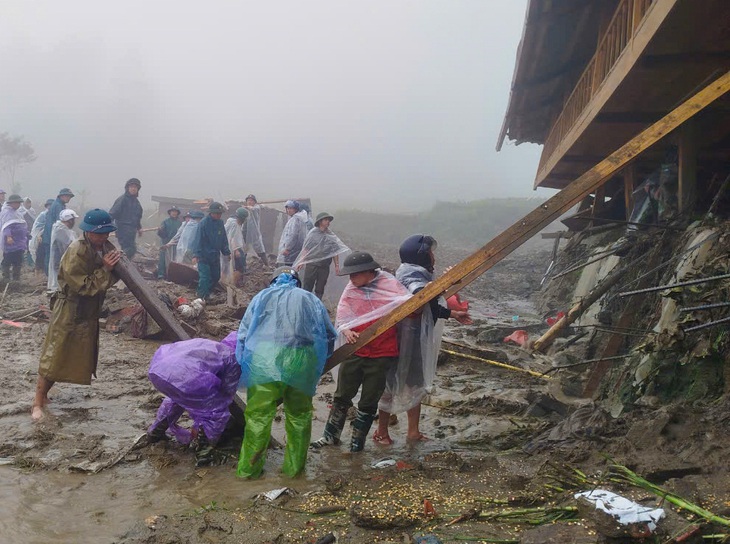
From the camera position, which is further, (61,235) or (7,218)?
(7,218)

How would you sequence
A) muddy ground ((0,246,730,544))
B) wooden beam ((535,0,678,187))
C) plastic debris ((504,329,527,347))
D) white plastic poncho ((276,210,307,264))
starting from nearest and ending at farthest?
muddy ground ((0,246,730,544))
wooden beam ((535,0,678,187))
plastic debris ((504,329,527,347))
white plastic poncho ((276,210,307,264))

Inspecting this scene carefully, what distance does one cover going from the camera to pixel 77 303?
187 inches

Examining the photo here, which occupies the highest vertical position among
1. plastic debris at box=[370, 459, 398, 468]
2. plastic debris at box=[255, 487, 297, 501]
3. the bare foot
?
plastic debris at box=[255, 487, 297, 501]

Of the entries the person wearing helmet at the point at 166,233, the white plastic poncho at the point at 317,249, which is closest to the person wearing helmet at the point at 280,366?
the white plastic poncho at the point at 317,249

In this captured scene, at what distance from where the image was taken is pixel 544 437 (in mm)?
4078

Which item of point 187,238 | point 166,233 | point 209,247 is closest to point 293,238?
point 209,247

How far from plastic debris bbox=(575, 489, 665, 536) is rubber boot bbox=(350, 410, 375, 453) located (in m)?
1.99

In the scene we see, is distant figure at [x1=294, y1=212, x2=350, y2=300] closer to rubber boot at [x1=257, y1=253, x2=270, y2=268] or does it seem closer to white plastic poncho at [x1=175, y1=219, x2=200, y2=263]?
white plastic poncho at [x1=175, y1=219, x2=200, y2=263]

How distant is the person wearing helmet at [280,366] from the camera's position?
12.1 ft

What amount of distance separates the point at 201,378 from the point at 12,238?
976cm

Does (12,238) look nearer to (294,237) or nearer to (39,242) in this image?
(39,242)

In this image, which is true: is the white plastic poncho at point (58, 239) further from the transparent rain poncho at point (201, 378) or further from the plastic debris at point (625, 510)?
the plastic debris at point (625, 510)

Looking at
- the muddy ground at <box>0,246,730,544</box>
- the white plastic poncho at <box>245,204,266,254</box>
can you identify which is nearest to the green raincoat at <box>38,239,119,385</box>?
the muddy ground at <box>0,246,730,544</box>

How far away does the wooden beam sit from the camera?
425 centimetres
